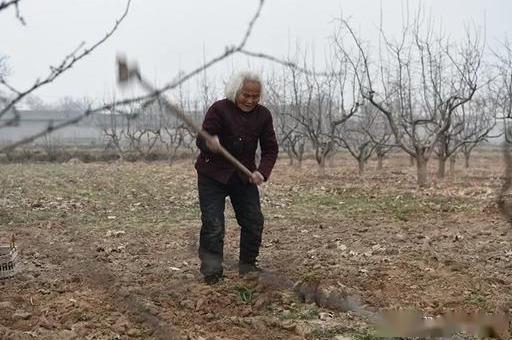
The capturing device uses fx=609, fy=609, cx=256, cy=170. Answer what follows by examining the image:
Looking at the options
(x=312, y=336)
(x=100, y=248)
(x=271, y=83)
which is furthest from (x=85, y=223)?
(x=271, y=83)

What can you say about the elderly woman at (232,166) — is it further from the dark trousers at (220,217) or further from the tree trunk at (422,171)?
the tree trunk at (422,171)

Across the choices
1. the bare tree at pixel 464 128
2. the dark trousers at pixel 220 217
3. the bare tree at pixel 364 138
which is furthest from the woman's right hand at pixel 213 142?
the bare tree at pixel 364 138

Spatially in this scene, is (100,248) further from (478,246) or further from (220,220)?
(478,246)

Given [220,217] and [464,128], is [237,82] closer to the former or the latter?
[220,217]

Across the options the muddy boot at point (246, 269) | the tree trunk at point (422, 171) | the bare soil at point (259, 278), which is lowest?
the bare soil at point (259, 278)

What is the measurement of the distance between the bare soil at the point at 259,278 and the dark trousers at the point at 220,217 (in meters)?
0.19

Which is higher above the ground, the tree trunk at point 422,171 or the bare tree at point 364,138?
the bare tree at point 364,138

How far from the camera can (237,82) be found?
3.71 metres

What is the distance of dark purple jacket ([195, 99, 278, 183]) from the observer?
3771 mm

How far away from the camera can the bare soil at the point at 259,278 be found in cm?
304

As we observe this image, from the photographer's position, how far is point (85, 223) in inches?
300

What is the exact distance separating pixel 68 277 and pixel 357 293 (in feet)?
6.61

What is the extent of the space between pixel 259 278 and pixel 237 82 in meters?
1.21

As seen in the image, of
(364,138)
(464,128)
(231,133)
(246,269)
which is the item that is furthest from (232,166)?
(464,128)
